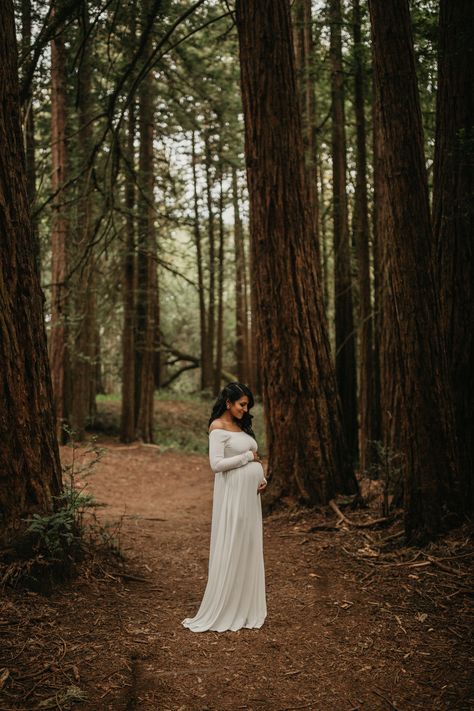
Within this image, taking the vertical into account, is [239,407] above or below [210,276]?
below

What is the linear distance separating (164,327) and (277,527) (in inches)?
1019

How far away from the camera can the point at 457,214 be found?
22.7 ft

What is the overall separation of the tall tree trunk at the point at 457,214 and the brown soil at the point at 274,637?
1.68 meters

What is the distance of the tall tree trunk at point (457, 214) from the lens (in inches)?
265

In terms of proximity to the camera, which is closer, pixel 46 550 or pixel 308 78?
pixel 46 550

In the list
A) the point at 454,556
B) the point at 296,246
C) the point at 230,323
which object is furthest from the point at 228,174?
the point at 454,556

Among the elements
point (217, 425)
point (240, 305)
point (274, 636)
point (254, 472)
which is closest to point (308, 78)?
point (217, 425)

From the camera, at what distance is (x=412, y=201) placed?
623cm

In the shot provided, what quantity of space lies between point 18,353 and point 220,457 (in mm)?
1909

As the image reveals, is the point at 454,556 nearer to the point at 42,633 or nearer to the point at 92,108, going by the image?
the point at 42,633

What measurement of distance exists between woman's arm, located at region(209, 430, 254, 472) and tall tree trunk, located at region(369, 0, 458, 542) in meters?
2.04

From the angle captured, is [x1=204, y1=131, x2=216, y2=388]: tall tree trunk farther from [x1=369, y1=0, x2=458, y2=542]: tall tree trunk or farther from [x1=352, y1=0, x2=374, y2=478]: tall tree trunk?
[x1=369, y1=0, x2=458, y2=542]: tall tree trunk

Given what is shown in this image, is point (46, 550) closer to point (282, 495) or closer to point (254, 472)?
point (254, 472)

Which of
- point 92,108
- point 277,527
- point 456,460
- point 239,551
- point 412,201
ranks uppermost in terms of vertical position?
point 92,108
